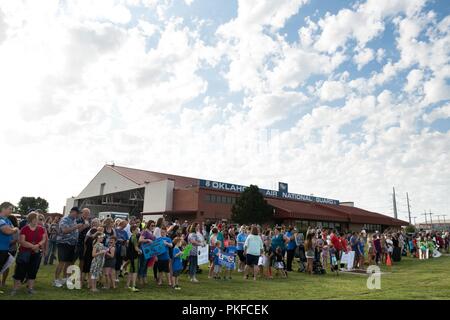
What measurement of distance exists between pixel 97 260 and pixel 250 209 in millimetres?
31375

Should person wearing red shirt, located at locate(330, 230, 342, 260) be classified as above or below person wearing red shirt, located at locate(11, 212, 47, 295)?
above

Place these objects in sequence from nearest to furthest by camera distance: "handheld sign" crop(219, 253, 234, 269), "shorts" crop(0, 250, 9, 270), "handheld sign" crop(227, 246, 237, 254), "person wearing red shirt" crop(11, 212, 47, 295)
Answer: "shorts" crop(0, 250, 9, 270), "person wearing red shirt" crop(11, 212, 47, 295), "handheld sign" crop(219, 253, 234, 269), "handheld sign" crop(227, 246, 237, 254)

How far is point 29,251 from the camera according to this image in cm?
783

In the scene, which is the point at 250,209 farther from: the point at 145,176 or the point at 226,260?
the point at 226,260

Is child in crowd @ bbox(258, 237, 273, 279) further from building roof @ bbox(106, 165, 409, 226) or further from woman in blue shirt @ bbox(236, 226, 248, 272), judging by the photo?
building roof @ bbox(106, 165, 409, 226)

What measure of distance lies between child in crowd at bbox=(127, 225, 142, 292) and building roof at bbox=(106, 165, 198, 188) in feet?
119

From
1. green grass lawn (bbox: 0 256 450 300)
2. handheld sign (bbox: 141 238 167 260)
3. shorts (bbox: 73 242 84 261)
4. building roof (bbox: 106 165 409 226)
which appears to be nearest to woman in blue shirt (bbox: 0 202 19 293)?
green grass lawn (bbox: 0 256 450 300)

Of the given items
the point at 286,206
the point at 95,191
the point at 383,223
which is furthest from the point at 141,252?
the point at 383,223

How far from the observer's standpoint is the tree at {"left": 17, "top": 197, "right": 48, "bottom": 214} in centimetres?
7845

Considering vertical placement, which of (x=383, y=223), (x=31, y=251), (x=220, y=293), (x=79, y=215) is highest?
(x=383, y=223)

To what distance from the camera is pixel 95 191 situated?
5469 centimetres

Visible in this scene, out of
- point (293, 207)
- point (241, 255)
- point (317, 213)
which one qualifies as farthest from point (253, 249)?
point (317, 213)

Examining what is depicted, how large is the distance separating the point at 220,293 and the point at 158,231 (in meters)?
2.64
